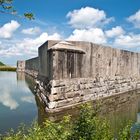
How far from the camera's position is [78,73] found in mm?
14258

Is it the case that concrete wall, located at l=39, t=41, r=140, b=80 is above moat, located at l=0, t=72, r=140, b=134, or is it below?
above

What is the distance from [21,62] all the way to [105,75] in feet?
147

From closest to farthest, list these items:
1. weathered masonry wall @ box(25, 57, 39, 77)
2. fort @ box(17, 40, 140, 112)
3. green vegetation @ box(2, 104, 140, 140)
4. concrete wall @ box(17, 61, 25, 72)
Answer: green vegetation @ box(2, 104, 140, 140)
fort @ box(17, 40, 140, 112)
weathered masonry wall @ box(25, 57, 39, 77)
concrete wall @ box(17, 61, 25, 72)

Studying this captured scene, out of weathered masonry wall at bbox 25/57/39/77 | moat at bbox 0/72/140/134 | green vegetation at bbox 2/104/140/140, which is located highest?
weathered masonry wall at bbox 25/57/39/77

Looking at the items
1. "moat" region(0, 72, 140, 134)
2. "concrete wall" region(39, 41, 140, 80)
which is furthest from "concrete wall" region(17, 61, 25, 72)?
"moat" region(0, 72, 140, 134)

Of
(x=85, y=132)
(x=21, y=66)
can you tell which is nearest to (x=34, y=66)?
(x=21, y=66)

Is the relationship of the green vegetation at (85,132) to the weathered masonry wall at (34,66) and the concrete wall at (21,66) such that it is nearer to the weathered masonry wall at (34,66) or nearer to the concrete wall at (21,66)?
the weathered masonry wall at (34,66)

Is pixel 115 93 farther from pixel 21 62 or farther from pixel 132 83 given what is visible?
pixel 21 62

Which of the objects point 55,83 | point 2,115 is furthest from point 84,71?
point 2,115

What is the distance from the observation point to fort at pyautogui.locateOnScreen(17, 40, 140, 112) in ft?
41.9

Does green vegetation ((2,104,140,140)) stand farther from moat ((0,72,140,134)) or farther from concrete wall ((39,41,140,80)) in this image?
concrete wall ((39,41,140,80))

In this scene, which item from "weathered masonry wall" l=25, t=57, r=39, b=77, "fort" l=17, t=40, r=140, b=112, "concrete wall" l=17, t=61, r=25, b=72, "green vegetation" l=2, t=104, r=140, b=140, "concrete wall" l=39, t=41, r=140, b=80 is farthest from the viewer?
"concrete wall" l=17, t=61, r=25, b=72

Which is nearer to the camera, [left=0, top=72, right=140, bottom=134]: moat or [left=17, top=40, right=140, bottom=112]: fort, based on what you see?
[left=0, top=72, right=140, bottom=134]: moat

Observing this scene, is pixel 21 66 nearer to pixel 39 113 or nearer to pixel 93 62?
pixel 93 62
